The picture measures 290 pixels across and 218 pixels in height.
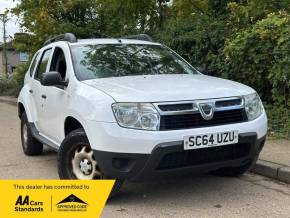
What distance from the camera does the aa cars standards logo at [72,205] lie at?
2467 millimetres

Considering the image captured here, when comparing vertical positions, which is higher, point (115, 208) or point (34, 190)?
point (34, 190)

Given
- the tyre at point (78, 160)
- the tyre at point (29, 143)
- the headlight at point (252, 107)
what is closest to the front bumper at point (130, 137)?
the tyre at point (78, 160)

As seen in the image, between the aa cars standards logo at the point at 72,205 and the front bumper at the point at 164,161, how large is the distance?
79.5 inches

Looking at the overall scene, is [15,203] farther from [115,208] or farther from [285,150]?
[285,150]

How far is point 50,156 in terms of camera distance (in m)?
7.57

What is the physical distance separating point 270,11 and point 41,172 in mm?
5843


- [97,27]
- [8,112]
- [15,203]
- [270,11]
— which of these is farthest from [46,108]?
[97,27]

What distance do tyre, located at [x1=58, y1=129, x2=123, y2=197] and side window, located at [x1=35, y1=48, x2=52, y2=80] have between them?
1.96 meters

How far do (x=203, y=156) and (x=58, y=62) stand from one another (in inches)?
100

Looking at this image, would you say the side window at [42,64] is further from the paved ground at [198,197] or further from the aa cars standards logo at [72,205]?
the aa cars standards logo at [72,205]

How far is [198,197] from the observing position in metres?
5.25

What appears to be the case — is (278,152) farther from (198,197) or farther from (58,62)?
(58,62)

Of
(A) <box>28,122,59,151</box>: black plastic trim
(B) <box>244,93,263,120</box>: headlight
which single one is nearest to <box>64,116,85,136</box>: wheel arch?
(A) <box>28,122,59,151</box>: black plastic trim

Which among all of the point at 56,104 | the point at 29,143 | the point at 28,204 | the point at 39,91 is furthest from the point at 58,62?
the point at 28,204
